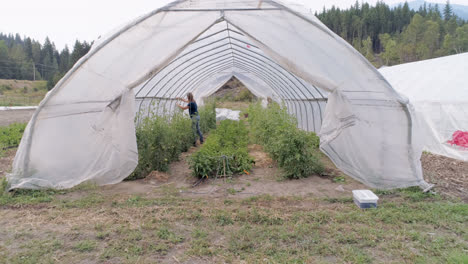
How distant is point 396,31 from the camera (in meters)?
64.4

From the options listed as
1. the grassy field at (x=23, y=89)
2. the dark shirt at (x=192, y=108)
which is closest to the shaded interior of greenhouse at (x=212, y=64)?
the dark shirt at (x=192, y=108)

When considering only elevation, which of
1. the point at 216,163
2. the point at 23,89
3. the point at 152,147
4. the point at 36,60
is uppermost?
the point at 36,60

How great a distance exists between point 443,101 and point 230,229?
754 cm

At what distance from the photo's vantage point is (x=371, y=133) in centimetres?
487

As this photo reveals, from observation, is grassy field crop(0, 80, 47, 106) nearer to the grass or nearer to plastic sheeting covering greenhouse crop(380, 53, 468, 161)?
the grass

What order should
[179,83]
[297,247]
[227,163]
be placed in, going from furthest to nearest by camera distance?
[179,83] → [227,163] → [297,247]

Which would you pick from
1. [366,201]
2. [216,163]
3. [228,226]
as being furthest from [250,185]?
[366,201]

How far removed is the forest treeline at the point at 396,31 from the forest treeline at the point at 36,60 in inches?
2105

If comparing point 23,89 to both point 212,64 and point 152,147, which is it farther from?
point 152,147

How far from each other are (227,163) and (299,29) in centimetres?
278

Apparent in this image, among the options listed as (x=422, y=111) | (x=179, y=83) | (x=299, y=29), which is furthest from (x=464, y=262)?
(x=179, y=83)

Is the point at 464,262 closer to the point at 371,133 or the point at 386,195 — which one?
the point at 386,195

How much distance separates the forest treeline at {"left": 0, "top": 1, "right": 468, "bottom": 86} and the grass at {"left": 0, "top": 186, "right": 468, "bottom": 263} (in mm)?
47639

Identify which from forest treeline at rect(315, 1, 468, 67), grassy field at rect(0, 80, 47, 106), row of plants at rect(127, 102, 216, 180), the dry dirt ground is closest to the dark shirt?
row of plants at rect(127, 102, 216, 180)
